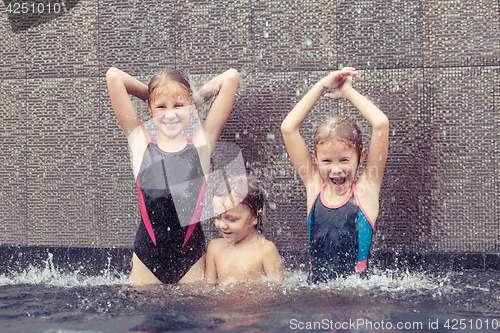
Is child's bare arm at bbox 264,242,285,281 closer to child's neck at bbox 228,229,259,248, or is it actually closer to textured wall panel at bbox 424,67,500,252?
child's neck at bbox 228,229,259,248

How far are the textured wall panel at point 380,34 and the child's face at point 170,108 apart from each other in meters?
1.62

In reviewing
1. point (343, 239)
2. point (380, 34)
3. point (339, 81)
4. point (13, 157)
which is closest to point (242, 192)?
point (343, 239)

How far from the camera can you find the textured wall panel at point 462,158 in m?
3.83

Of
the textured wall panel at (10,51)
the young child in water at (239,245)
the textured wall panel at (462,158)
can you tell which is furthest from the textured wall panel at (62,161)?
the textured wall panel at (462,158)

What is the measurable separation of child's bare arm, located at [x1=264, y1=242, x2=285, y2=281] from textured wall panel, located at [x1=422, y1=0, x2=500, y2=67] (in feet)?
7.45

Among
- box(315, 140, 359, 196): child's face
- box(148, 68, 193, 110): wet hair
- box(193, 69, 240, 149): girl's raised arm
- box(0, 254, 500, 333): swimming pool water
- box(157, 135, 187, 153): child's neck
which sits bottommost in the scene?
box(0, 254, 500, 333): swimming pool water

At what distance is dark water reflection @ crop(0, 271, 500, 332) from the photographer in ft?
6.80

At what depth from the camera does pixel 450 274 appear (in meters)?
3.60

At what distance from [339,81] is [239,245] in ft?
4.42

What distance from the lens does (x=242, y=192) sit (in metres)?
3.06

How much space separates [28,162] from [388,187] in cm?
341

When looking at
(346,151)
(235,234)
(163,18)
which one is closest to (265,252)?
(235,234)

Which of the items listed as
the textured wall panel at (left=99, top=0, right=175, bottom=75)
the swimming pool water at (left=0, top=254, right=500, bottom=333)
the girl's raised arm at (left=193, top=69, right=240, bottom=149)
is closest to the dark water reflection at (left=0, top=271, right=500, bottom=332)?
the swimming pool water at (left=0, top=254, right=500, bottom=333)

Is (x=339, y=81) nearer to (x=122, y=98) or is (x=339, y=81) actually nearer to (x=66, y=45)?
(x=122, y=98)
